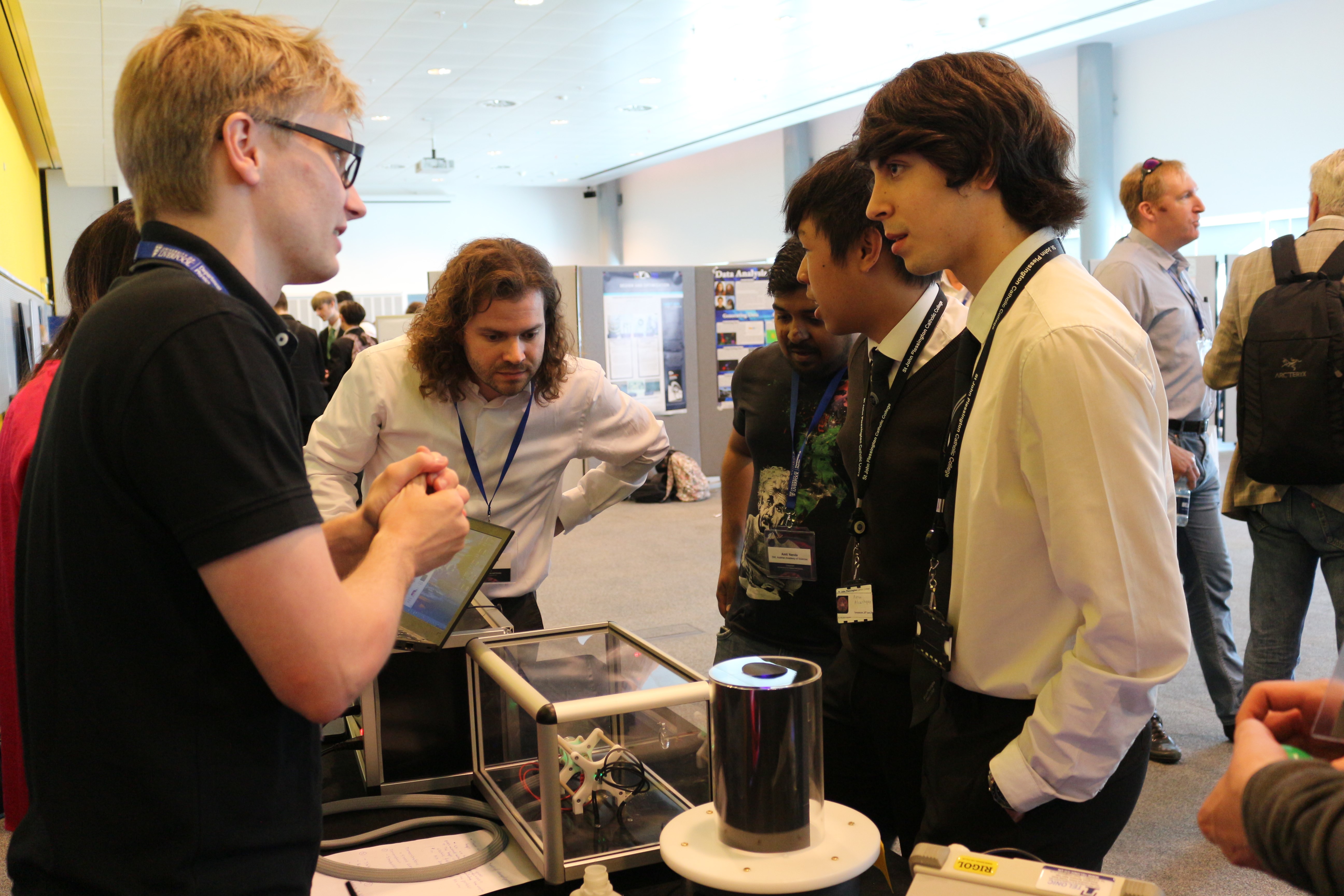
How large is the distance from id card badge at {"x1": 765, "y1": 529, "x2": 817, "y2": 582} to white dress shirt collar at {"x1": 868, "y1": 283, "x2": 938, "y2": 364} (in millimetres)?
463

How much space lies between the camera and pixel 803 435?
79.4 inches

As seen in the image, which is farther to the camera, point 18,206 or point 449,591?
point 18,206

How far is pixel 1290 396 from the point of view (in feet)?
8.28

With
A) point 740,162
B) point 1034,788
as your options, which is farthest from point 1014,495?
point 740,162

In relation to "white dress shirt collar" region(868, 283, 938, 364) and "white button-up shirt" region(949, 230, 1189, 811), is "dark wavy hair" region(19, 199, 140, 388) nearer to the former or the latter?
"white dress shirt collar" region(868, 283, 938, 364)

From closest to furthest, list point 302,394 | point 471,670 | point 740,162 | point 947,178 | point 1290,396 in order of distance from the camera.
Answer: point 947,178 < point 471,670 < point 1290,396 < point 302,394 < point 740,162

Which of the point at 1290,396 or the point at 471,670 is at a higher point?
the point at 1290,396

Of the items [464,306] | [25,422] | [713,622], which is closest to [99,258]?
[25,422]

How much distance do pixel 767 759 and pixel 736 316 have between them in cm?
784

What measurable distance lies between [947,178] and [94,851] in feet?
3.73

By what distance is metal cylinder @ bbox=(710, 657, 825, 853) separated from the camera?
3.01ft

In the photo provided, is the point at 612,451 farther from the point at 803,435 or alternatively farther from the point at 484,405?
the point at 803,435

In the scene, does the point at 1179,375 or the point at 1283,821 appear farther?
the point at 1179,375

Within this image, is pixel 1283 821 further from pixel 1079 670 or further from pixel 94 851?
pixel 94 851
